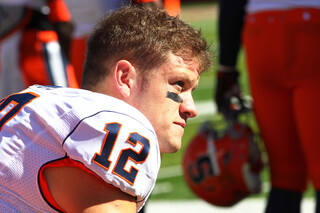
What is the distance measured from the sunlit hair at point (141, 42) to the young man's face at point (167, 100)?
0.09 ft

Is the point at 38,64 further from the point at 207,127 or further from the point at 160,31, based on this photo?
the point at 160,31

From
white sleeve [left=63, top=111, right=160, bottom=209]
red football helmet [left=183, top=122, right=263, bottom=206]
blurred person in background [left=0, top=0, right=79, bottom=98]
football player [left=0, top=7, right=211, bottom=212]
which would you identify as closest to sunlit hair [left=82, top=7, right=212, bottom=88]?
football player [left=0, top=7, right=211, bottom=212]

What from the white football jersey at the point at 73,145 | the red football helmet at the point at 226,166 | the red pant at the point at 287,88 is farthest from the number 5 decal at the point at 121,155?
the red football helmet at the point at 226,166

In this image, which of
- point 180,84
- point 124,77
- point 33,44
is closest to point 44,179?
point 124,77

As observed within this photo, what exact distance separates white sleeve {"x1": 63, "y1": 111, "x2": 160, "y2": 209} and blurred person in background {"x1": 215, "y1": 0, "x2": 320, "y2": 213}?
1.55 meters

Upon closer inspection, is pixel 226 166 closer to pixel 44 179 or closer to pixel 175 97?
pixel 175 97

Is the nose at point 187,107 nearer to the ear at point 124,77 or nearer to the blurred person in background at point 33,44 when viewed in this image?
the ear at point 124,77

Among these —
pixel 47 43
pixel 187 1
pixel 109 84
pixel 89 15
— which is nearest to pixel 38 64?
pixel 47 43

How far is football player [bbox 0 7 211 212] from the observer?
59.7 inches

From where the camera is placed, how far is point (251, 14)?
125 inches

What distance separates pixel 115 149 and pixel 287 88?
171 centimetres

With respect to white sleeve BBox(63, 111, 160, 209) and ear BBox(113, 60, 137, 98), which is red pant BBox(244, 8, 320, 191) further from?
white sleeve BBox(63, 111, 160, 209)

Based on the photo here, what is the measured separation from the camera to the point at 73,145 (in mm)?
1519

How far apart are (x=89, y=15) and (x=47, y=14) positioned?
63 cm
